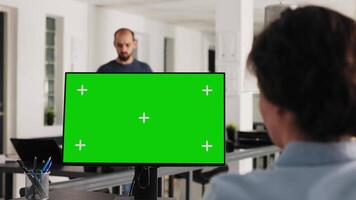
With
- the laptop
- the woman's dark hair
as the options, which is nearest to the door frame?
the laptop

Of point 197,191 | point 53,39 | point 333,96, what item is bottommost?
point 197,191

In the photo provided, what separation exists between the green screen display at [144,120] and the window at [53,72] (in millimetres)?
6988

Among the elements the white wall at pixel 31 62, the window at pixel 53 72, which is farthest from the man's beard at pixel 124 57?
the window at pixel 53 72

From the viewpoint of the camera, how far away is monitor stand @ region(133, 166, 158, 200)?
1945 mm

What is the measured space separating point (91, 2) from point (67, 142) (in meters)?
7.98

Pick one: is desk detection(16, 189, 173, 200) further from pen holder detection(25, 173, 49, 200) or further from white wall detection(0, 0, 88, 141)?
white wall detection(0, 0, 88, 141)

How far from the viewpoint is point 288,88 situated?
0.88m

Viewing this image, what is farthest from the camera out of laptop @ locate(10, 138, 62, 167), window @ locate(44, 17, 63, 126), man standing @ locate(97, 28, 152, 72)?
window @ locate(44, 17, 63, 126)

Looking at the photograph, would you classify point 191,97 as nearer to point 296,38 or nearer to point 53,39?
point 296,38

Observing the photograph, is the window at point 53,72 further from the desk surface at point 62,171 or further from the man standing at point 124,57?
the desk surface at point 62,171

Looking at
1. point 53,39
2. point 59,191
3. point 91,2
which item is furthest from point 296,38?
point 91,2

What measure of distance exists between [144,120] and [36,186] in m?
0.39

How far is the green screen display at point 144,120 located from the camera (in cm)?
184

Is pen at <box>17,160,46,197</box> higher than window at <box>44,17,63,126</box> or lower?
lower
